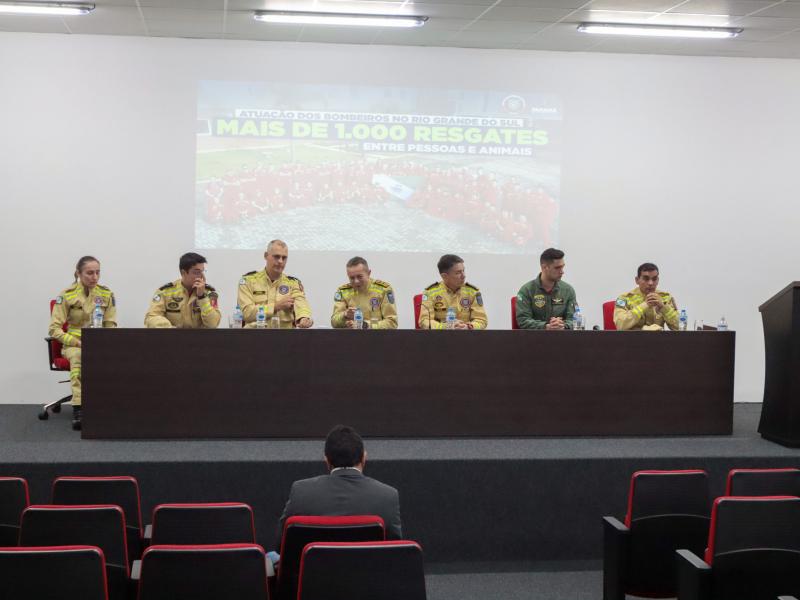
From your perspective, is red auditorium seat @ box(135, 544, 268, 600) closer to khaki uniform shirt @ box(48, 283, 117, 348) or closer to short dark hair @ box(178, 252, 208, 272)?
short dark hair @ box(178, 252, 208, 272)

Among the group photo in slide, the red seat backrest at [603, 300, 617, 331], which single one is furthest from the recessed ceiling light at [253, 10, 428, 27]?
the red seat backrest at [603, 300, 617, 331]

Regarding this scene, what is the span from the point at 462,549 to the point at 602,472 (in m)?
0.87

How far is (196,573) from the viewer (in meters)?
2.48

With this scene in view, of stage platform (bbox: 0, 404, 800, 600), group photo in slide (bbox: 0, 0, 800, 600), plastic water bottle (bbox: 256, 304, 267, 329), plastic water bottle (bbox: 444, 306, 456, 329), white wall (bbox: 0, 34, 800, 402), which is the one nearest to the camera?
group photo in slide (bbox: 0, 0, 800, 600)

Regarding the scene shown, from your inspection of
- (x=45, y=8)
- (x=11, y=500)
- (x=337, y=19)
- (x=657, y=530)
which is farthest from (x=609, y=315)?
(x=45, y=8)

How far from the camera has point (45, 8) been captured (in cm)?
651

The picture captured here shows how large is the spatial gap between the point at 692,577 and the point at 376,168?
5.31 meters

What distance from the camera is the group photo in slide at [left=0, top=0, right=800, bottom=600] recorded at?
322cm

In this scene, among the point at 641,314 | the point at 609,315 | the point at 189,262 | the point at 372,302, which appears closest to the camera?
the point at 189,262

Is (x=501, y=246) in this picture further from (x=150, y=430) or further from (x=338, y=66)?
(x=150, y=430)

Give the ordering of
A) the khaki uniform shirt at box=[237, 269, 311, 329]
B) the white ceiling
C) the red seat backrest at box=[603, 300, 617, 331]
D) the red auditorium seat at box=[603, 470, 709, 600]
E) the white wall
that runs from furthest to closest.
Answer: the white wall → the red seat backrest at box=[603, 300, 617, 331] → the white ceiling → the khaki uniform shirt at box=[237, 269, 311, 329] → the red auditorium seat at box=[603, 470, 709, 600]

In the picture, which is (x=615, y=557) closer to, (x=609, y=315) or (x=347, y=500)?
(x=347, y=500)

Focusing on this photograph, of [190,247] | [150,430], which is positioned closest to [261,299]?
[150,430]

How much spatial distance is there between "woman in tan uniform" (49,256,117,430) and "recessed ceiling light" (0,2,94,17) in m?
1.85
